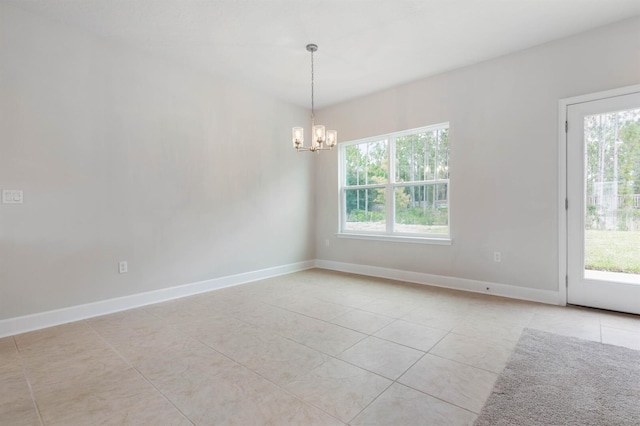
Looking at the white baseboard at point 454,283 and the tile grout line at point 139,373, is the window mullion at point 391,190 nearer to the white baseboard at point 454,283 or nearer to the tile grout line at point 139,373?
the white baseboard at point 454,283

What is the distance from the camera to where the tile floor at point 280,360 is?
1667 millimetres

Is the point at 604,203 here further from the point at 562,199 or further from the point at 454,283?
the point at 454,283

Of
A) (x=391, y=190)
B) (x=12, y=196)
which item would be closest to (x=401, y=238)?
(x=391, y=190)

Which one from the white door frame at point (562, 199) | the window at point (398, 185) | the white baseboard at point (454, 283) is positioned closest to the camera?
the white door frame at point (562, 199)

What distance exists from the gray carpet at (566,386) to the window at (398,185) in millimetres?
2024

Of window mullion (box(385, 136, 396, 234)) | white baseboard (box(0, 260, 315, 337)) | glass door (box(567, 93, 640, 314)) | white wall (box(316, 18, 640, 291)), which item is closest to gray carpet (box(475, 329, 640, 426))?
glass door (box(567, 93, 640, 314))

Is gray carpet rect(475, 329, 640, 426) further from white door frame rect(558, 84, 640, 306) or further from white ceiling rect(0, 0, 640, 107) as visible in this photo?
white ceiling rect(0, 0, 640, 107)

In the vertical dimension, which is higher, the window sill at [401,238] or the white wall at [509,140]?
the white wall at [509,140]

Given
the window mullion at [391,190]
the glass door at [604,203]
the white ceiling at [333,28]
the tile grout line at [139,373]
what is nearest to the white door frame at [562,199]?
the glass door at [604,203]

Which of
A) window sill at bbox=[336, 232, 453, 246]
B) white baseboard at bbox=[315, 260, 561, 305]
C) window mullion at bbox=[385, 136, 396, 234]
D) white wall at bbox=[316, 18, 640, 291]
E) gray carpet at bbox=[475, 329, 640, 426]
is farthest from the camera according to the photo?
window mullion at bbox=[385, 136, 396, 234]

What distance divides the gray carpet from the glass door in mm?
1053

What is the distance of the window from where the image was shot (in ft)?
14.1

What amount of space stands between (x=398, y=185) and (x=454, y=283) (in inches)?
63.1

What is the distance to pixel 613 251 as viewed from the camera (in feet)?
10.1
